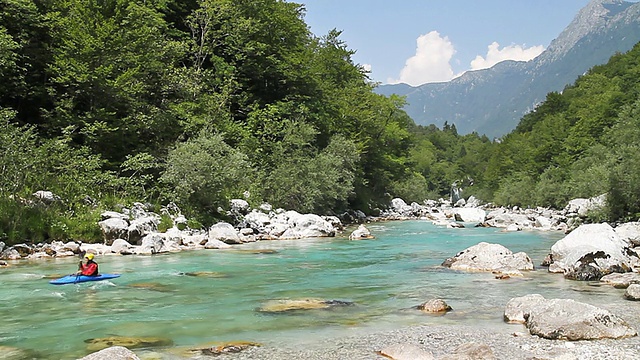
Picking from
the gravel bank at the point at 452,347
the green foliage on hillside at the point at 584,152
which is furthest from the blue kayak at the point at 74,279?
the green foliage on hillside at the point at 584,152

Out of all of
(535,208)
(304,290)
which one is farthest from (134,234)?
(535,208)

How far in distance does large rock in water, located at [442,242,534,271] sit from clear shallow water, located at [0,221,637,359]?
0.59m

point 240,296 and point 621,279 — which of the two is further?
point 621,279

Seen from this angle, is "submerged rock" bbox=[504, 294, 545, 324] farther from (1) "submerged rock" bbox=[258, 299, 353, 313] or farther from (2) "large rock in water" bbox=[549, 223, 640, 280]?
(2) "large rock in water" bbox=[549, 223, 640, 280]

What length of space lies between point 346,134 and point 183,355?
4061 cm

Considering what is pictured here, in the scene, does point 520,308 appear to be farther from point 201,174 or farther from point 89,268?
point 201,174

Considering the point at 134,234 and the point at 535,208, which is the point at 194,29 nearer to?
the point at 134,234

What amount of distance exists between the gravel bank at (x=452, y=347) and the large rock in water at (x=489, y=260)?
24.4 feet

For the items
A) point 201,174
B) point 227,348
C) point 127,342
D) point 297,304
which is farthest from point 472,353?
point 201,174

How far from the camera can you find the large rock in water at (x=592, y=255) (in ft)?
46.1

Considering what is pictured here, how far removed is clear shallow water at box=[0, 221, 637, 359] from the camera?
8.93 metres

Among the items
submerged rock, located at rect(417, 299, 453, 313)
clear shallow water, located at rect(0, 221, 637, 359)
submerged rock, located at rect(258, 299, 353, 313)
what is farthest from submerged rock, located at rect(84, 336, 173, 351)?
submerged rock, located at rect(417, 299, 453, 313)

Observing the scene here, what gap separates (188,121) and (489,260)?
70.9 feet

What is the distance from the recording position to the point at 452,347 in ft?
25.3
